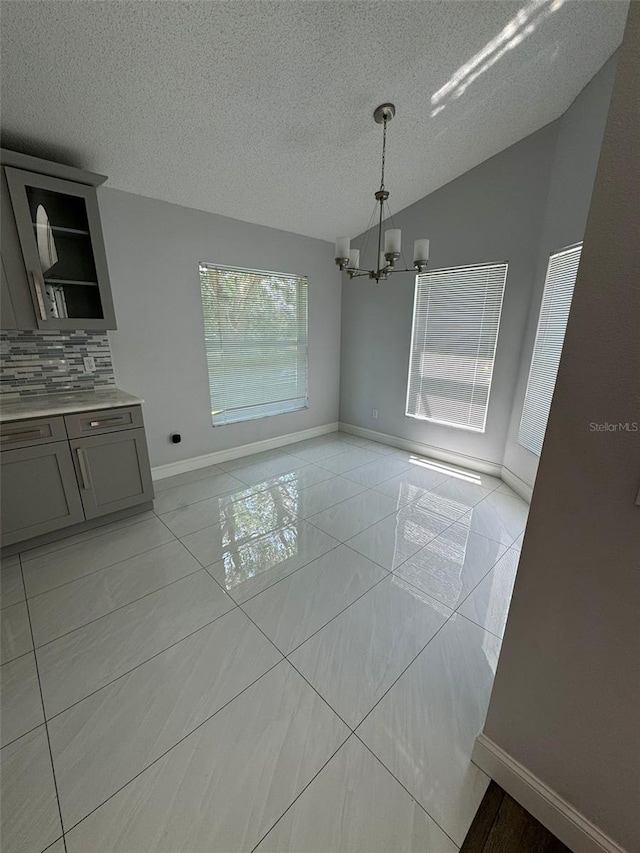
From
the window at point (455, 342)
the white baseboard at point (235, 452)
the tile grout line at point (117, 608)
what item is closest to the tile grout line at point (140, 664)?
the tile grout line at point (117, 608)

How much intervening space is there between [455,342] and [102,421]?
3305mm

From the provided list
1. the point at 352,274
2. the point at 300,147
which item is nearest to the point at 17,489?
the point at 352,274

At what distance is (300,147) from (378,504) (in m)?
2.88

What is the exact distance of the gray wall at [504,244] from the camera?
2410 millimetres

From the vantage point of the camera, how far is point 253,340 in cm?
366

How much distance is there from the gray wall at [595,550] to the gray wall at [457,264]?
266cm

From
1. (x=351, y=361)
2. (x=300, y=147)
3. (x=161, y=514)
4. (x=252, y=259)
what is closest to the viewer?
(x=300, y=147)

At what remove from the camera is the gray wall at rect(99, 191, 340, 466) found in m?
2.73

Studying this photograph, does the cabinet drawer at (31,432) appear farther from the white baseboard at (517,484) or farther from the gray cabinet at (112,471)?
the white baseboard at (517,484)

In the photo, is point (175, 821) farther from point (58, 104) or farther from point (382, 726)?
point (58, 104)

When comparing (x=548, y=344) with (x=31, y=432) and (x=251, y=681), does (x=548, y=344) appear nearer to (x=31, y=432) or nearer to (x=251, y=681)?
(x=251, y=681)

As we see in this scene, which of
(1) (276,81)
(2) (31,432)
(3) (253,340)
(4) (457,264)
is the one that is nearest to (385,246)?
(1) (276,81)


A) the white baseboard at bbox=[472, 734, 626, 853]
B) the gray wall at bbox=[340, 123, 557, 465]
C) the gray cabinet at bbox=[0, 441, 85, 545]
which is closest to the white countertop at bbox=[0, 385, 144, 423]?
the gray cabinet at bbox=[0, 441, 85, 545]

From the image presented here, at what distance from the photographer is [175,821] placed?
1003 mm
